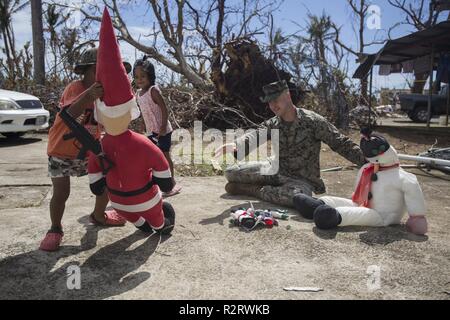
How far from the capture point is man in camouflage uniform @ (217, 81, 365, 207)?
362 cm

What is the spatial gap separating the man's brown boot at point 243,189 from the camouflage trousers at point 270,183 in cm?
4

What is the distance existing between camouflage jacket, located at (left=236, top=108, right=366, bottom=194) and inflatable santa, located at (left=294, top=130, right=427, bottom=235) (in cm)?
50

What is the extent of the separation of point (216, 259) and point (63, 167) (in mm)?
1139

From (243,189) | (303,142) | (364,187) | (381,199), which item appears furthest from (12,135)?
(381,199)

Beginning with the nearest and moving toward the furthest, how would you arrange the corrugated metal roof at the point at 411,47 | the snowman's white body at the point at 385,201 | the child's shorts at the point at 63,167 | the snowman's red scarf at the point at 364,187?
the child's shorts at the point at 63,167 < the snowman's white body at the point at 385,201 < the snowman's red scarf at the point at 364,187 < the corrugated metal roof at the point at 411,47

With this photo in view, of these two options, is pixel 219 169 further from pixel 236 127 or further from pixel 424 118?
pixel 424 118

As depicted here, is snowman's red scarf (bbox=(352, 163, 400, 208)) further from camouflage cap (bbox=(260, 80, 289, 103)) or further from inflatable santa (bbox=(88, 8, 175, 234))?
inflatable santa (bbox=(88, 8, 175, 234))

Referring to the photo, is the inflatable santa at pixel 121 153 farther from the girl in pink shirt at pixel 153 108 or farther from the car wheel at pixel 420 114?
the car wheel at pixel 420 114

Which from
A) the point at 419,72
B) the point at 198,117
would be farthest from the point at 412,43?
the point at 198,117

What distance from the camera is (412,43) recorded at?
10.1m

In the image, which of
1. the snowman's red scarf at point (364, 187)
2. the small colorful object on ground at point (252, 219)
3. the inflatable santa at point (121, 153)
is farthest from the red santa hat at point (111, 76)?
the snowman's red scarf at point (364, 187)

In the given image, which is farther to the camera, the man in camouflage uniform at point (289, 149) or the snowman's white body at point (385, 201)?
the man in camouflage uniform at point (289, 149)

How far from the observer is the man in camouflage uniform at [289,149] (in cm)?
362

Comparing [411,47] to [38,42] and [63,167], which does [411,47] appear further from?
[63,167]
